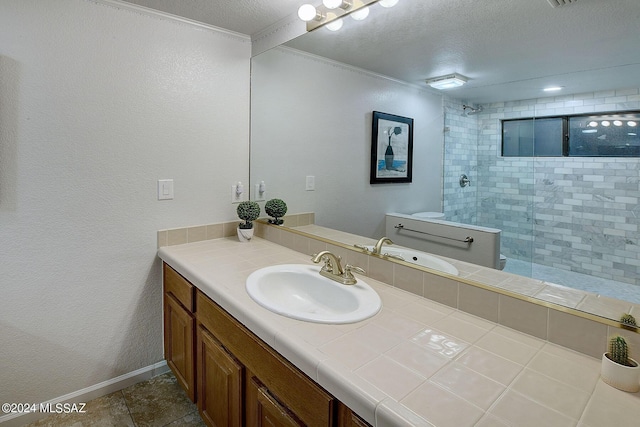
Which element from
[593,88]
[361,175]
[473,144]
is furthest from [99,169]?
[593,88]

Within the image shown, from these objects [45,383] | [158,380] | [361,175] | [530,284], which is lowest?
[158,380]

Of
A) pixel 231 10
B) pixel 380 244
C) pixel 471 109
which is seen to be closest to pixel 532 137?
pixel 471 109

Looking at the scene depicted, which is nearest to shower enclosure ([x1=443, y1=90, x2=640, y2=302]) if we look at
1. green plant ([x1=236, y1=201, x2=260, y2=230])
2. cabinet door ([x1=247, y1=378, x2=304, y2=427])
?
cabinet door ([x1=247, y1=378, x2=304, y2=427])

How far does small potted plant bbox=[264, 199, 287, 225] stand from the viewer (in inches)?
84.0

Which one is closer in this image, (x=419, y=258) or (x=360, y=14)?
(x=419, y=258)

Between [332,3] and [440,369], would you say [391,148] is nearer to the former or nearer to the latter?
[332,3]

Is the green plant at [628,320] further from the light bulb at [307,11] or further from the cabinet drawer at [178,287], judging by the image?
the light bulb at [307,11]

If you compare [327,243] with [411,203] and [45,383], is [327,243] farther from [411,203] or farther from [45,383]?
[45,383]

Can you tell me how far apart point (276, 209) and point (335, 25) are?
1060mm

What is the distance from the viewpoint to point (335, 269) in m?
1.47

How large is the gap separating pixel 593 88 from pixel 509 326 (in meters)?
0.71

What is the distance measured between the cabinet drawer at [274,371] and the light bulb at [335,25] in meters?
1.43

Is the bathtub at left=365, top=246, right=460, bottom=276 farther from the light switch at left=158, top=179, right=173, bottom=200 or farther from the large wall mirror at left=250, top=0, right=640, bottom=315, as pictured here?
the light switch at left=158, top=179, right=173, bottom=200

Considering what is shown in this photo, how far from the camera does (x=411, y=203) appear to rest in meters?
1.46
